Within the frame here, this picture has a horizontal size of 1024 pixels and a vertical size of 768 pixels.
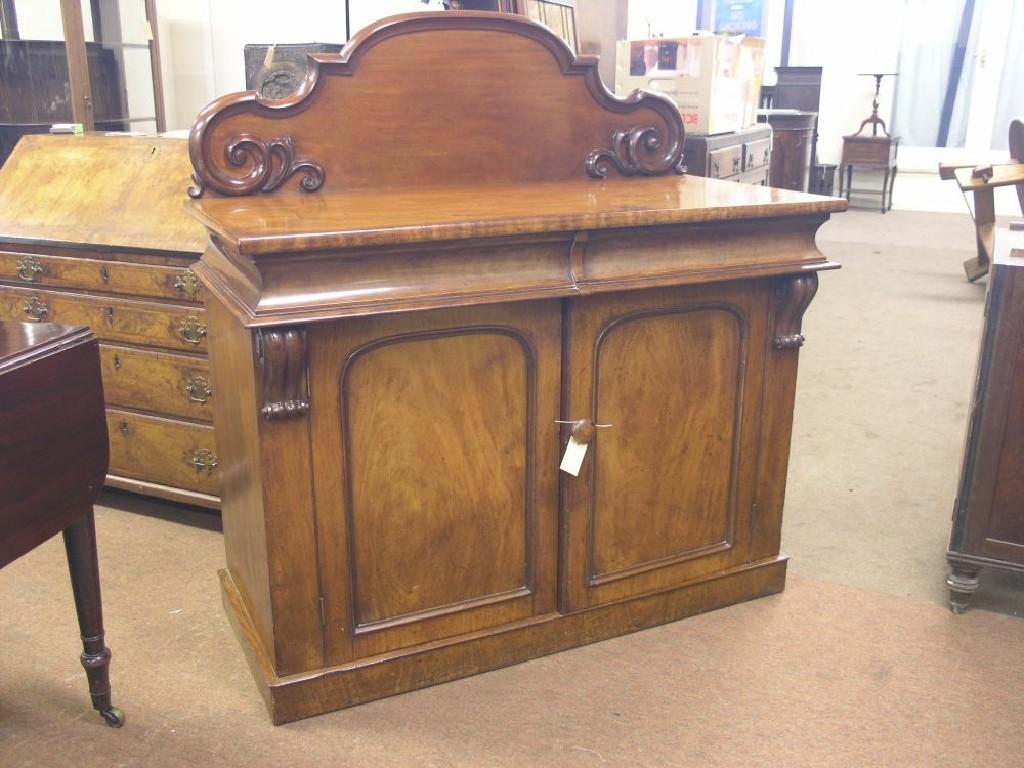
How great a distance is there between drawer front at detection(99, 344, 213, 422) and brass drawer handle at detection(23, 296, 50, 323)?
20 cm

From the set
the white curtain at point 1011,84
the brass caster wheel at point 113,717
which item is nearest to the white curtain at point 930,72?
the white curtain at point 1011,84

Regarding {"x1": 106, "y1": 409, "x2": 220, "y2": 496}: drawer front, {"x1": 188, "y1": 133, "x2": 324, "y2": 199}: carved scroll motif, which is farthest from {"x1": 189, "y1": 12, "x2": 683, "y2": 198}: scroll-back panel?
{"x1": 106, "y1": 409, "x2": 220, "y2": 496}: drawer front

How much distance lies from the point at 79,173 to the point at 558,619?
1810mm

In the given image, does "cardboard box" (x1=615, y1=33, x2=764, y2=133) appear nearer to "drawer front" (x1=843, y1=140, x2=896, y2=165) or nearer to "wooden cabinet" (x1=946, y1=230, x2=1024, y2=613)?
"wooden cabinet" (x1=946, y1=230, x2=1024, y2=613)

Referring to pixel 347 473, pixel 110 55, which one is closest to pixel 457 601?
pixel 347 473

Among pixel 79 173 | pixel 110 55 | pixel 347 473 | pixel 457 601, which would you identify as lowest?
pixel 457 601

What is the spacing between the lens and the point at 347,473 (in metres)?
1.73

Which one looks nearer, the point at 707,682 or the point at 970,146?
the point at 707,682

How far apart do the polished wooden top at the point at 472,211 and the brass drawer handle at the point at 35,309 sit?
1.03m

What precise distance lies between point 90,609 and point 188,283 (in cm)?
89

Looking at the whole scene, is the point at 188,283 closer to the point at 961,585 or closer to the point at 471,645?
the point at 471,645

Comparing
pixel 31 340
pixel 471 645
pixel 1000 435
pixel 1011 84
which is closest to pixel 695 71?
pixel 1000 435

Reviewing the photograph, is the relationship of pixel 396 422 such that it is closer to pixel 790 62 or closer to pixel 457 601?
pixel 457 601

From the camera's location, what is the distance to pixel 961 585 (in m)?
2.19
